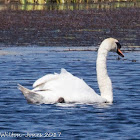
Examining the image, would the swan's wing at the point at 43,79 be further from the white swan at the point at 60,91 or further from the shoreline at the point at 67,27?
the shoreline at the point at 67,27

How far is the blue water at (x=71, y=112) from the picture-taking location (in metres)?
9.67

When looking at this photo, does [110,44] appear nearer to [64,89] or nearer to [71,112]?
[64,89]

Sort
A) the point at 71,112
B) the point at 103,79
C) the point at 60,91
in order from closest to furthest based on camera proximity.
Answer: the point at 71,112
the point at 60,91
the point at 103,79

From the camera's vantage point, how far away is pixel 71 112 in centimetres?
1128

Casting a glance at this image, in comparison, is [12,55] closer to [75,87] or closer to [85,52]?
[85,52]

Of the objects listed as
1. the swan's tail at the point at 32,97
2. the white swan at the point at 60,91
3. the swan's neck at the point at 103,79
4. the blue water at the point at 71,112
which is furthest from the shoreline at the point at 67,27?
the swan's tail at the point at 32,97

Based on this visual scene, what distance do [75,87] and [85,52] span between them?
10.2 meters

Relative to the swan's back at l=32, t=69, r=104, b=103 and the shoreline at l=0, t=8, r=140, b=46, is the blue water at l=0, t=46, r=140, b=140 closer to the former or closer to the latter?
the swan's back at l=32, t=69, r=104, b=103

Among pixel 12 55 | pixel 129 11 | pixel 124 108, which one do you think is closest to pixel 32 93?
pixel 124 108

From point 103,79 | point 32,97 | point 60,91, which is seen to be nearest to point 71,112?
point 60,91

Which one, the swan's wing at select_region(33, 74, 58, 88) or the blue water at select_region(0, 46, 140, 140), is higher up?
the swan's wing at select_region(33, 74, 58, 88)

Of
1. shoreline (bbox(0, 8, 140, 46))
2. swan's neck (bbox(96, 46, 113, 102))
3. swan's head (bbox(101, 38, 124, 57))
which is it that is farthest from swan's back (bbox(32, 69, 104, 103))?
shoreline (bbox(0, 8, 140, 46))

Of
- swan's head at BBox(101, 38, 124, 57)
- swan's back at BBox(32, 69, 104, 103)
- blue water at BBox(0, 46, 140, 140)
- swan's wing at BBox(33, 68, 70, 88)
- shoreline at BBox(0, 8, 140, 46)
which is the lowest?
shoreline at BBox(0, 8, 140, 46)

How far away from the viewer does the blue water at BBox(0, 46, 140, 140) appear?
967cm
